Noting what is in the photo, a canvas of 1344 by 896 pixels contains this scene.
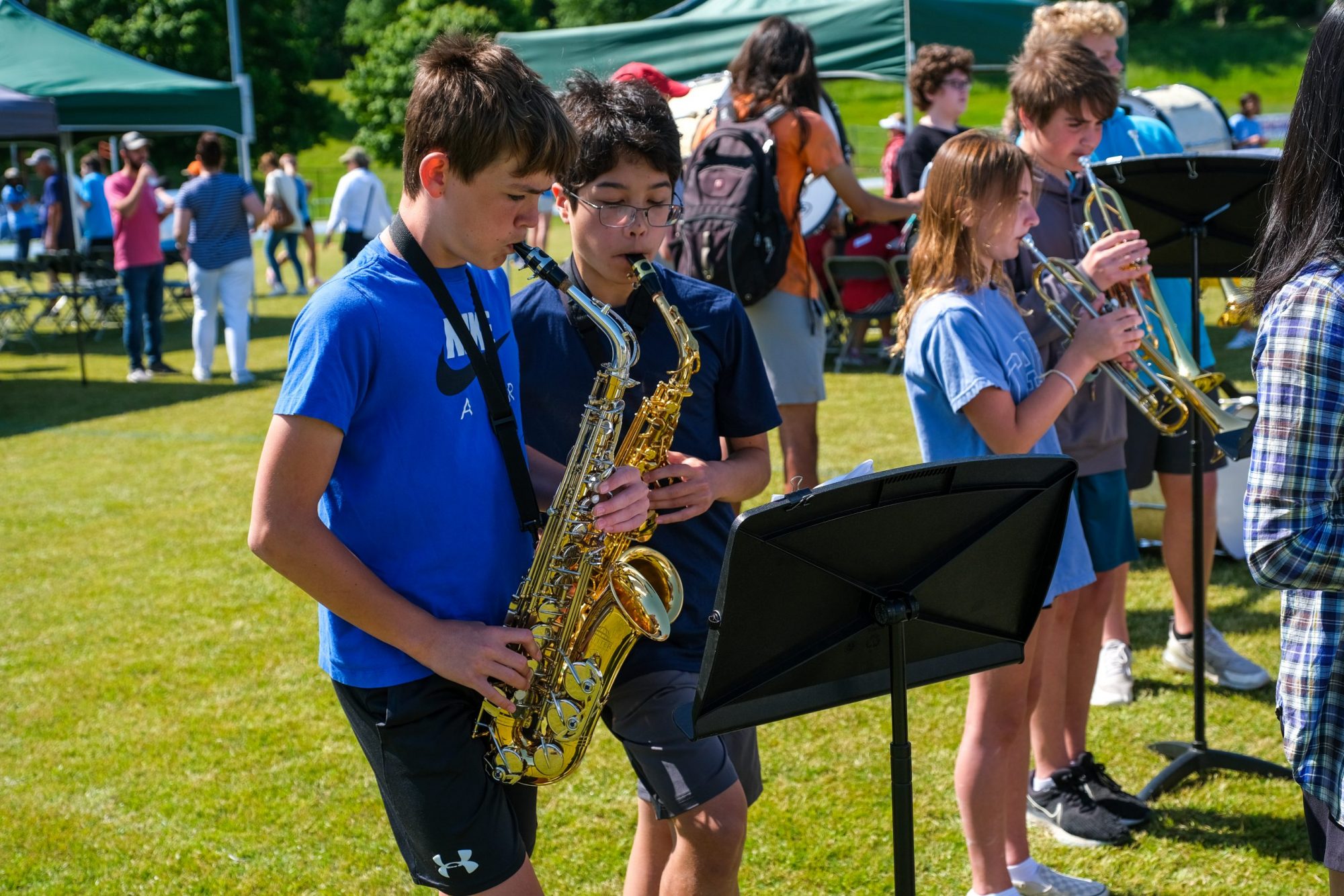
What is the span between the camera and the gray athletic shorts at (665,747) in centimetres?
245

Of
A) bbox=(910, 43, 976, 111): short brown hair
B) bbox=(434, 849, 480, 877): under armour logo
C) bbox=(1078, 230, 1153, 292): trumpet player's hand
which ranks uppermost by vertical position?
bbox=(910, 43, 976, 111): short brown hair

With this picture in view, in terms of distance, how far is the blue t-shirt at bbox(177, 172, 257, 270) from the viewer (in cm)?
1148

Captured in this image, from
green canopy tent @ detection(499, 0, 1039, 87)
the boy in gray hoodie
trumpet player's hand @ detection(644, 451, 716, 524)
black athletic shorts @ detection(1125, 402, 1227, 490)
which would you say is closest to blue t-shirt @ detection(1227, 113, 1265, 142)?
green canopy tent @ detection(499, 0, 1039, 87)

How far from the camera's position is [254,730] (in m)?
4.68

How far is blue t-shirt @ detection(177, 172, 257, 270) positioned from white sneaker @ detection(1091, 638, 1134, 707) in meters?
9.28

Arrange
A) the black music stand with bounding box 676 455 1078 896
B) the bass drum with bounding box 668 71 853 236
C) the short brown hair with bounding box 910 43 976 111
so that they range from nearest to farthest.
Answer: the black music stand with bounding box 676 455 1078 896 → the short brown hair with bounding box 910 43 976 111 → the bass drum with bounding box 668 71 853 236

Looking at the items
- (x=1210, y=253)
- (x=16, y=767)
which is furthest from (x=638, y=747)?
(x=16, y=767)

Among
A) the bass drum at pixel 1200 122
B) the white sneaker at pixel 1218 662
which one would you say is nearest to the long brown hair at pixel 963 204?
the white sneaker at pixel 1218 662

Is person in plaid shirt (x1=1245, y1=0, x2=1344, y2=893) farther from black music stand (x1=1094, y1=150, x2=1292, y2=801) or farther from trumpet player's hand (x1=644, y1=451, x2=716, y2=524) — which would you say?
black music stand (x1=1094, y1=150, x2=1292, y2=801)

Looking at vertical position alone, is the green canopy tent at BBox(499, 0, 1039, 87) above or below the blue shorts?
above

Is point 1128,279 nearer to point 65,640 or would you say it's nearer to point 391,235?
point 391,235

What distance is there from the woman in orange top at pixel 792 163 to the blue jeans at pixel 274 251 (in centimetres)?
1403

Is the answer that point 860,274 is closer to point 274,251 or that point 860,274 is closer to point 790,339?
point 790,339

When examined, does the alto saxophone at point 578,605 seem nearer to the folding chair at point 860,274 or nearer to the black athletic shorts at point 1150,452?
the black athletic shorts at point 1150,452
